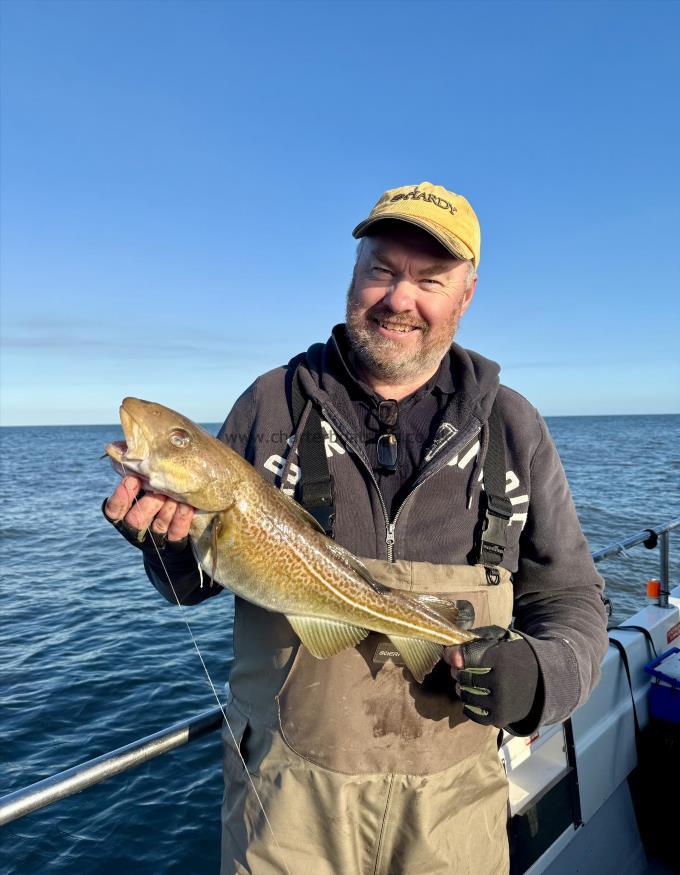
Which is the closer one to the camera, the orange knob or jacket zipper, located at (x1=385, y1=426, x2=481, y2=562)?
jacket zipper, located at (x1=385, y1=426, x2=481, y2=562)

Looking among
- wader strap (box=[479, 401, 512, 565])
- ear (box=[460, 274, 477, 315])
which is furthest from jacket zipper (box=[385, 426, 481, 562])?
ear (box=[460, 274, 477, 315])

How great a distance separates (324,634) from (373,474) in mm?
762

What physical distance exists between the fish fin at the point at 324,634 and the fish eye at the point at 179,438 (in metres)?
0.95

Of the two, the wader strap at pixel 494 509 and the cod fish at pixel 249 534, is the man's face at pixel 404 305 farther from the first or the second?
the cod fish at pixel 249 534

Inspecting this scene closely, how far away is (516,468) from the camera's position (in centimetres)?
303

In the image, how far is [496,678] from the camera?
100 inches

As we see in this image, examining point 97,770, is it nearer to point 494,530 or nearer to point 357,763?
point 357,763

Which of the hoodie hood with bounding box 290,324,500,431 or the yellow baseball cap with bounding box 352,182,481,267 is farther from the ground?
the yellow baseball cap with bounding box 352,182,481,267

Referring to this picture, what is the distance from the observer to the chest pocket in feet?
8.38

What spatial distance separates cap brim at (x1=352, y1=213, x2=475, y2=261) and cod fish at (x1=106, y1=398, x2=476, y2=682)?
4.42 feet

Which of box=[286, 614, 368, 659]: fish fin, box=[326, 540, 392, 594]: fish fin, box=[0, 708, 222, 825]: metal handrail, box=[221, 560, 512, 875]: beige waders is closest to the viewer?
box=[0, 708, 222, 825]: metal handrail

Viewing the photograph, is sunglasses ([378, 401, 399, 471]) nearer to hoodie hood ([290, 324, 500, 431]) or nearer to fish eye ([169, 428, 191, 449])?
hoodie hood ([290, 324, 500, 431])

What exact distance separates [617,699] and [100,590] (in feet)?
44.5

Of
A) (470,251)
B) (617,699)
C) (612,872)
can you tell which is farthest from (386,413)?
(612,872)
